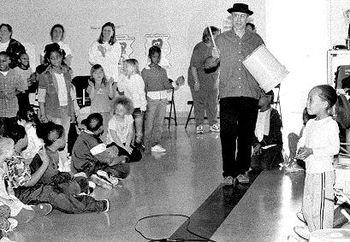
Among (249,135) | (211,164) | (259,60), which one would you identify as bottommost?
(211,164)

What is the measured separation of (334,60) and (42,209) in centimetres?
293

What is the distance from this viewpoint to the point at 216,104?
12086 mm

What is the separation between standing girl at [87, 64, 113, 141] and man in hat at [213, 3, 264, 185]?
2.50 metres

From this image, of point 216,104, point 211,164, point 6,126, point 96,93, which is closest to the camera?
point 6,126

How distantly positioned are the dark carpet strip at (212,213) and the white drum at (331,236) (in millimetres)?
1914

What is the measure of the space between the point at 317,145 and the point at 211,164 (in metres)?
3.65

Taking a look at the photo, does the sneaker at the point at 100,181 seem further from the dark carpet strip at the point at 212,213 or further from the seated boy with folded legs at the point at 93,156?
the dark carpet strip at the point at 212,213

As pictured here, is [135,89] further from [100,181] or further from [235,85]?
[235,85]

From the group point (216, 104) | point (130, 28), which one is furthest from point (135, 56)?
point (216, 104)

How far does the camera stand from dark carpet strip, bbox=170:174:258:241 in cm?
519

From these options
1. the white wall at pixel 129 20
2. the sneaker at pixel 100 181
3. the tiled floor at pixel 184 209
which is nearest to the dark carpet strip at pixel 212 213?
the tiled floor at pixel 184 209

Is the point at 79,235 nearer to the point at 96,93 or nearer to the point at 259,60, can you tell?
the point at 259,60

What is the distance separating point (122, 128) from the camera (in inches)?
335

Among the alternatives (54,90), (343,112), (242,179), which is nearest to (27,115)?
(54,90)
